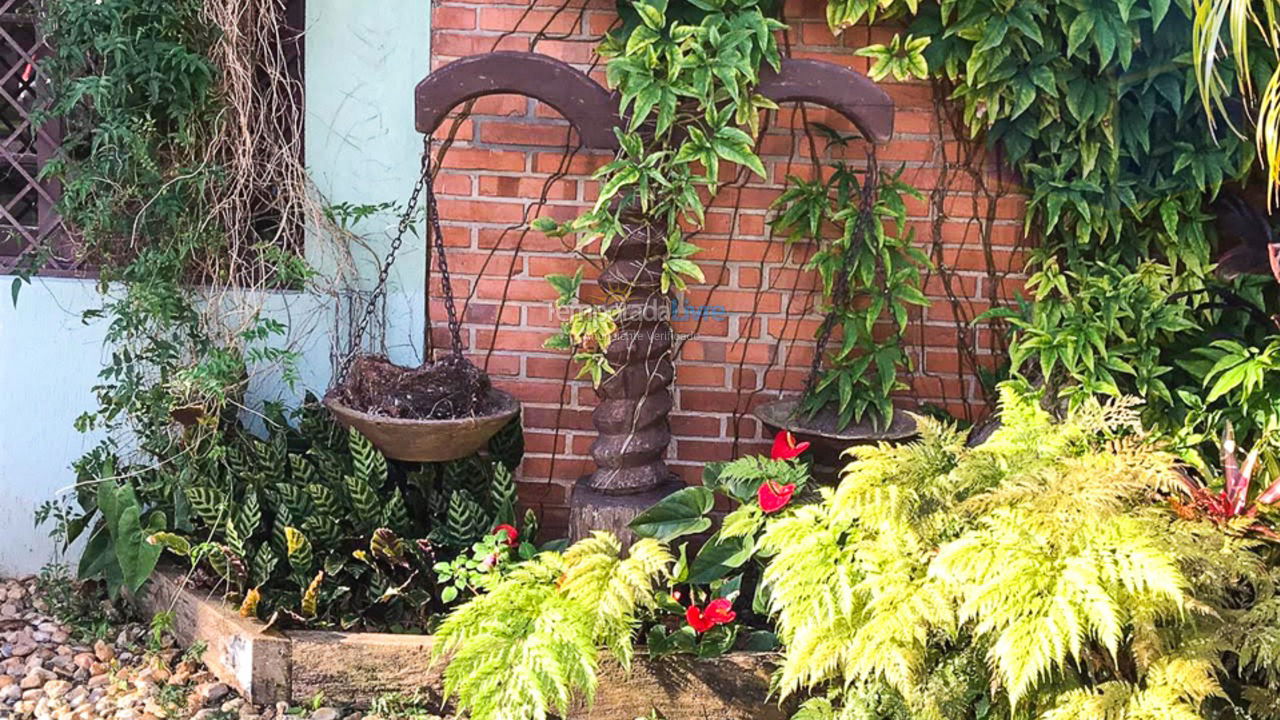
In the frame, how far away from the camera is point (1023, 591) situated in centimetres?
220

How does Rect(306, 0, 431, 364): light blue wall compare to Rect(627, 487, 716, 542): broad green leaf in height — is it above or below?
above

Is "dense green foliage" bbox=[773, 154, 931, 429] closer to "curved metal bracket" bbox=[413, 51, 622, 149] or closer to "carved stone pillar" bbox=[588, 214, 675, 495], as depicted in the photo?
"carved stone pillar" bbox=[588, 214, 675, 495]

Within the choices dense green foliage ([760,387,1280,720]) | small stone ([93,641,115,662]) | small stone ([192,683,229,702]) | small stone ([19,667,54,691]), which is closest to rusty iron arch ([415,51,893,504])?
dense green foliage ([760,387,1280,720])

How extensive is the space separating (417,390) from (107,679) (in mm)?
1116

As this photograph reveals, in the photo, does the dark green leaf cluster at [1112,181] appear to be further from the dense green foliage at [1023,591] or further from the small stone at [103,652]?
the small stone at [103,652]

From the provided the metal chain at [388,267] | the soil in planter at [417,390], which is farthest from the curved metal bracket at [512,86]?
the soil in planter at [417,390]

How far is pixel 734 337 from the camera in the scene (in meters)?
3.54

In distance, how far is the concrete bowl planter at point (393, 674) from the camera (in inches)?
109

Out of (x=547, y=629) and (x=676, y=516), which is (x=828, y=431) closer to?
(x=676, y=516)

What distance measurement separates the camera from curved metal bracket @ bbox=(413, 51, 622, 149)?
2953 mm

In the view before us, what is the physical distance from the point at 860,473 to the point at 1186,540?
2.21 feet

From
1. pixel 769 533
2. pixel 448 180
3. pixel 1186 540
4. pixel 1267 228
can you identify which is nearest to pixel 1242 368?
pixel 1267 228

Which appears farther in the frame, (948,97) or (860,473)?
(948,97)

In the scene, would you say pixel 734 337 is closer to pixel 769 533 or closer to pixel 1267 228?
pixel 769 533
